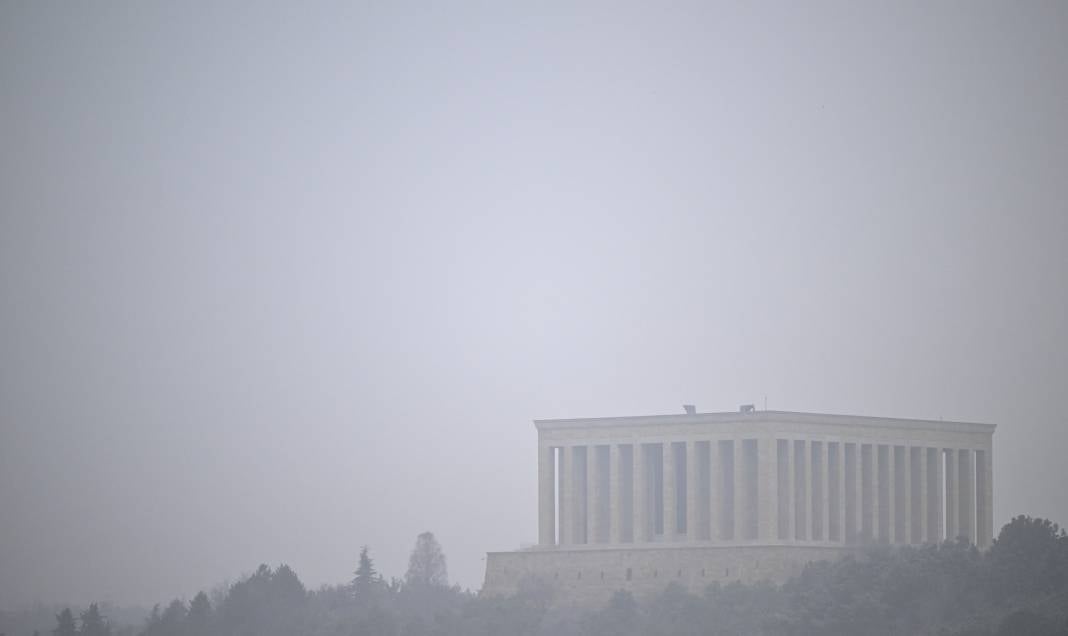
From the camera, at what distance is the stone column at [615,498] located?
111m

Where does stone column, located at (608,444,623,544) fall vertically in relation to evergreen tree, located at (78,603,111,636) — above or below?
above

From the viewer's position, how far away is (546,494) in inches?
4488

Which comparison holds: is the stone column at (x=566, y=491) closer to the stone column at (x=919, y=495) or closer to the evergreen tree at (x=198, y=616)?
the stone column at (x=919, y=495)

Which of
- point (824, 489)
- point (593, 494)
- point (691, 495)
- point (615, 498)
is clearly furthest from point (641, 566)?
point (824, 489)

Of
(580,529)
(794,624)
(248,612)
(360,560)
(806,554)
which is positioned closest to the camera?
(794,624)

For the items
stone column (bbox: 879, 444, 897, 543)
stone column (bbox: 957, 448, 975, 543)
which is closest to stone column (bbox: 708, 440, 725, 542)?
stone column (bbox: 879, 444, 897, 543)

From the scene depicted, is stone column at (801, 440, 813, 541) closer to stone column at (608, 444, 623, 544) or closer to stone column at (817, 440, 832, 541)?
stone column at (817, 440, 832, 541)

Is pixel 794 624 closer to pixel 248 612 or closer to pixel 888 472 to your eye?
pixel 888 472

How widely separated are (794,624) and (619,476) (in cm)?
1826

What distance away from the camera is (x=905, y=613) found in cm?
9650

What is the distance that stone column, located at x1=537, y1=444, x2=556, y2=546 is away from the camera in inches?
4476

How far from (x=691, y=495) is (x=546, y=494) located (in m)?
9.48

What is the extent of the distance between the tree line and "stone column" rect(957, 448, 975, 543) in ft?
28.6

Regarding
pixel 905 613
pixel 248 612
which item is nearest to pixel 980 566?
pixel 905 613
